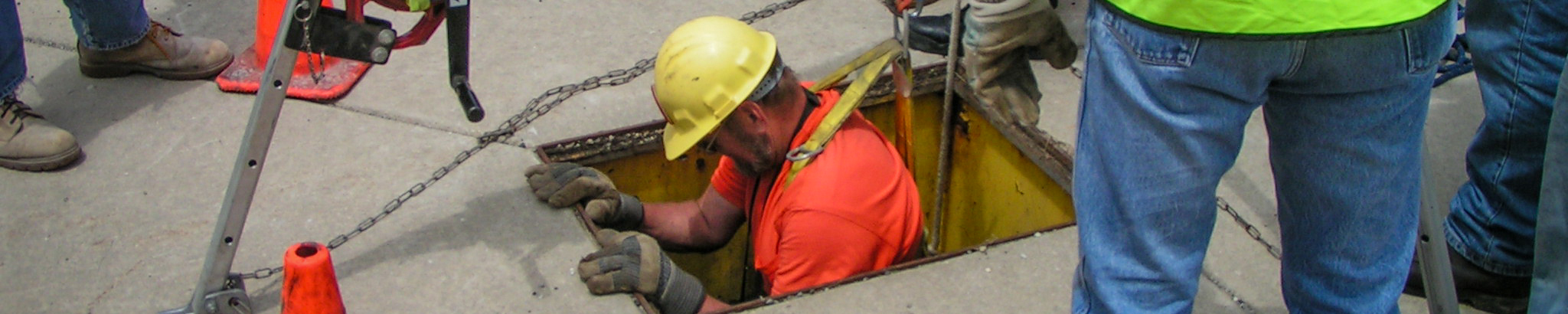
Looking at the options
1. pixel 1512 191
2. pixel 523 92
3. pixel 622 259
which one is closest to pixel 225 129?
pixel 523 92

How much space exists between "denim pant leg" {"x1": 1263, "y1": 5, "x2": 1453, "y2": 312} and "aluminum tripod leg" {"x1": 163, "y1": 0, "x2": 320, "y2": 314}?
6.26 ft

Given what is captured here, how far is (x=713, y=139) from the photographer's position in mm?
3537

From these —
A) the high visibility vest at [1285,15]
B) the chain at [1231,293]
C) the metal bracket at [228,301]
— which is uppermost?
the high visibility vest at [1285,15]

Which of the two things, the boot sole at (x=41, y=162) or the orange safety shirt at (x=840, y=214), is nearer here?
the orange safety shirt at (x=840, y=214)

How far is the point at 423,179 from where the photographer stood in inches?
153

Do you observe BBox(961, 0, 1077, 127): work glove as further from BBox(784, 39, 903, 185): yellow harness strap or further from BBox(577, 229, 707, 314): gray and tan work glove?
BBox(577, 229, 707, 314): gray and tan work glove

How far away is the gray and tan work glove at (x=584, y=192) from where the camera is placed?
12.1 ft

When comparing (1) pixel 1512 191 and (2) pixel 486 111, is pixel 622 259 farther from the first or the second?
(1) pixel 1512 191

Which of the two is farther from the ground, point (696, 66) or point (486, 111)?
point (696, 66)

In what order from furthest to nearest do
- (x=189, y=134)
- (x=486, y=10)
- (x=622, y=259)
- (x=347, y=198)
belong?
(x=486, y=10) < (x=189, y=134) < (x=347, y=198) < (x=622, y=259)

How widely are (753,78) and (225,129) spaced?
1.79 m

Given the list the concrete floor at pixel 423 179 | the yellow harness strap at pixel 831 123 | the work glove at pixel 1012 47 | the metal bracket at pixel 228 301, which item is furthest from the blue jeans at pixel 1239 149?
the metal bracket at pixel 228 301

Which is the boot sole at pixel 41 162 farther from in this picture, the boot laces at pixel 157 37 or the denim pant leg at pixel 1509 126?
the denim pant leg at pixel 1509 126

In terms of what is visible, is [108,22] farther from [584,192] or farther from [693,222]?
[693,222]
